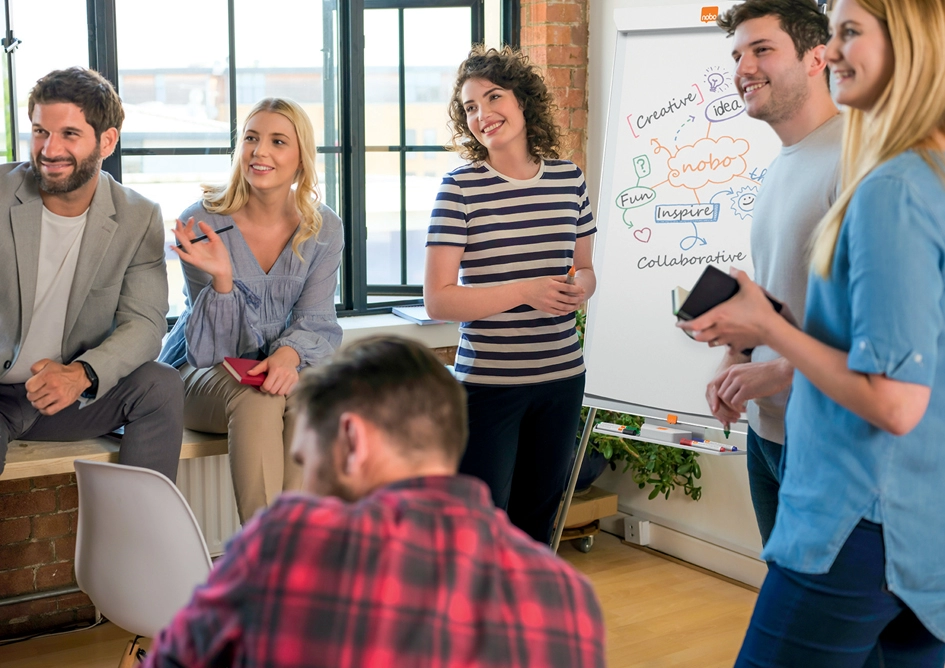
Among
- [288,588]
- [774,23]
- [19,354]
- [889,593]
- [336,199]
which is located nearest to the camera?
[288,588]

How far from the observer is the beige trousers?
7.84 ft

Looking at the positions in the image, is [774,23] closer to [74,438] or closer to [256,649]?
[256,649]

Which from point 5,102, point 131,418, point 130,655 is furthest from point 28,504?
point 5,102

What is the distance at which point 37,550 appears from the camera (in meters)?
2.88

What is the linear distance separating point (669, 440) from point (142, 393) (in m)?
1.56

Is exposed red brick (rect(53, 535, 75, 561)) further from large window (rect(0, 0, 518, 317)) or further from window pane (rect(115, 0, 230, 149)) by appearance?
window pane (rect(115, 0, 230, 149))

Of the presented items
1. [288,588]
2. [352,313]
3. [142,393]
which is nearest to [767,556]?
[288,588]

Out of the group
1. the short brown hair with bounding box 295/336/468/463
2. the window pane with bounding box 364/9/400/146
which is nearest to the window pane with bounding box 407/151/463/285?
the window pane with bounding box 364/9/400/146

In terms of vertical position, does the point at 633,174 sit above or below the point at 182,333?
above

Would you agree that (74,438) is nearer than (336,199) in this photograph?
Yes

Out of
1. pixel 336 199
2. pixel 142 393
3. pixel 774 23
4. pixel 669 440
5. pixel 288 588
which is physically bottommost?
pixel 669 440

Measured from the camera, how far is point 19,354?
2.31 m

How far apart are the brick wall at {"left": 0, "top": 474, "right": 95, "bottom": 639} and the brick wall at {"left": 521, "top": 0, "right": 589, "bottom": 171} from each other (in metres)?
2.17

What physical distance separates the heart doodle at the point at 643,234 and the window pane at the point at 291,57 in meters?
1.25
